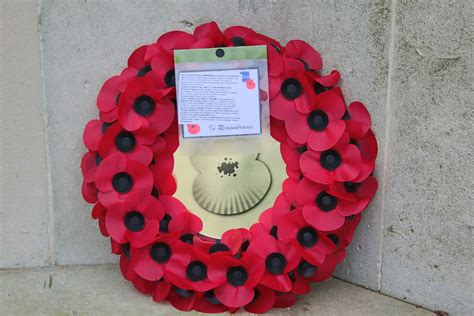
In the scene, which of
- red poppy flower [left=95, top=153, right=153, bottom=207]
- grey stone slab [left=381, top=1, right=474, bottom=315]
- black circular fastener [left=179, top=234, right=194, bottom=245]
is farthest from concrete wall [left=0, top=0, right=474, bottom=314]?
black circular fastener [left=179, top=234, right=194, bottom=245]

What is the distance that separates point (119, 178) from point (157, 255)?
24cm

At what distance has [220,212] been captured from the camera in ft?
6.79

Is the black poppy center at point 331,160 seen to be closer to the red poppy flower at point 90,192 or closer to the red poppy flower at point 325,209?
the red poppy flower at point 325,209

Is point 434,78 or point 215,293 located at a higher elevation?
point 434,78

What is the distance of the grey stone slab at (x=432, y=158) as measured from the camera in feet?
5.85

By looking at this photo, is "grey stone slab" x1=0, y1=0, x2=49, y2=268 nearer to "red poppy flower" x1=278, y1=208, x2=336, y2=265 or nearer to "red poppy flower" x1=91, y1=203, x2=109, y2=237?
"red poppy flower" x1=91, y1=203, x2=109, y2=237

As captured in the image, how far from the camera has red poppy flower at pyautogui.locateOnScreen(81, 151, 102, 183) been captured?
2.04m

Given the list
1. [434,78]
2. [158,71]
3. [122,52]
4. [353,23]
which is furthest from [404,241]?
[122,52]

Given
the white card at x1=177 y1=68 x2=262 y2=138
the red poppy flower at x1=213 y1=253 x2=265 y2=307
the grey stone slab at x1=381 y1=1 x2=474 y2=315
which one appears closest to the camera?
the grey stone slab at x1=381 y1=1 x2=474 y2=315

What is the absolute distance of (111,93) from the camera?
210 cm

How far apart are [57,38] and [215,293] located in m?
0.94

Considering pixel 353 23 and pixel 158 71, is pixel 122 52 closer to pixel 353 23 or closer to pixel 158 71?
pixel 158 71

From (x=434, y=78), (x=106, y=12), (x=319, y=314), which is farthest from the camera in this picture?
(x=106, y=12)

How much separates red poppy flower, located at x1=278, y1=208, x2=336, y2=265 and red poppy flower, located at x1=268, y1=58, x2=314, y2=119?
285mm
